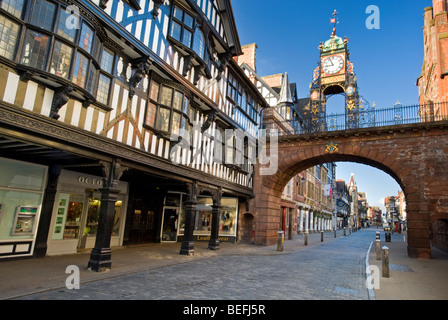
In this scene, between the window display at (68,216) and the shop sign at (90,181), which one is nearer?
the window display at (68,216)

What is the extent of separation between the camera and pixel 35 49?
6.09m

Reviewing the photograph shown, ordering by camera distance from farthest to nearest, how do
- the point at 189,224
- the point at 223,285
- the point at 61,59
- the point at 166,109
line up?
the point at 189,224 → the point at 166,109 → the point at 223,285 → the point at 61,59

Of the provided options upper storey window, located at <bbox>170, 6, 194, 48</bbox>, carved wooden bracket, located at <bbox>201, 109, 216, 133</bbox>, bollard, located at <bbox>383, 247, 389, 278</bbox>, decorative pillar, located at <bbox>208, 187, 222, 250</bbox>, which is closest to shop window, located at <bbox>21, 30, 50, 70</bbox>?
upper storey window, located at <bbox>170, 6, 194, 48</bbox>

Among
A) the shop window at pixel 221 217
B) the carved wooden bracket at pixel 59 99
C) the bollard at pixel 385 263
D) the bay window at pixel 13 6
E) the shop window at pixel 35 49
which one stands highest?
the bay window at pixel 13 6

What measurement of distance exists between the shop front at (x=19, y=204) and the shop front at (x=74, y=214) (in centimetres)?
76

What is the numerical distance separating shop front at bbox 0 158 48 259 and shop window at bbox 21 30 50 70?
4.19 metres

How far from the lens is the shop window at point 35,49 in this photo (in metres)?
5.96

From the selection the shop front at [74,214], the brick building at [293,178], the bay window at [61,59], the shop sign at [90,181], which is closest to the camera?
the bay window at [61,59]

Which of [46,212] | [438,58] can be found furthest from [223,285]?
[438,58]

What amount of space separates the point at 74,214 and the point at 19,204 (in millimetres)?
2344

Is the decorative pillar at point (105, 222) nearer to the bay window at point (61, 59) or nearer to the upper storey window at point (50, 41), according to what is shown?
the upper storey window at point (50, 41)

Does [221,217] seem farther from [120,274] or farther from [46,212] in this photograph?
[120,274]

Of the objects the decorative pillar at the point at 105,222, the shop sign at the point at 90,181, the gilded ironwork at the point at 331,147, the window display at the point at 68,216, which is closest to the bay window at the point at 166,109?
the decorative pillar at the point at 105,222
